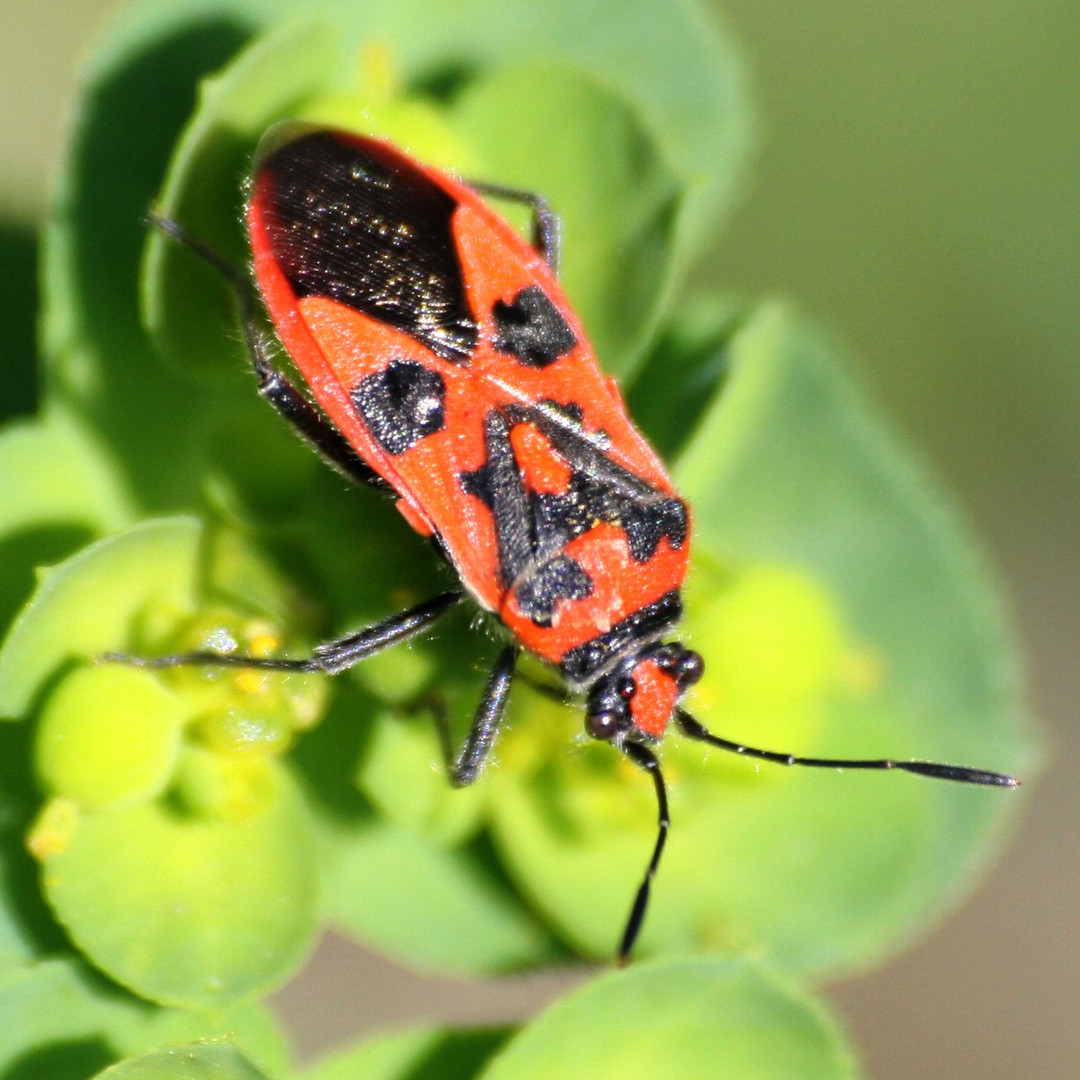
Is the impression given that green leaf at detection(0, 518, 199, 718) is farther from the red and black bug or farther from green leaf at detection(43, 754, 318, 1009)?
the red and black bug

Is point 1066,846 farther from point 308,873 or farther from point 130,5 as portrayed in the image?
point 130,5

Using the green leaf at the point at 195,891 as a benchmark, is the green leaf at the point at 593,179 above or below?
above

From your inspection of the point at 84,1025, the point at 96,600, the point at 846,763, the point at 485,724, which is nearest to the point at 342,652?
the point at 485,724

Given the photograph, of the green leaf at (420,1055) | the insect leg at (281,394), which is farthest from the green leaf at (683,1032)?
the insect leg at (281,394)

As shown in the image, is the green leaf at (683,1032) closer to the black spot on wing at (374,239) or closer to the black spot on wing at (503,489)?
the black spot on wing at (503,489)

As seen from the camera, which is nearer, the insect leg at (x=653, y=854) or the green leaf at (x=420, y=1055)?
the green leaf at (x=420, y=1055)

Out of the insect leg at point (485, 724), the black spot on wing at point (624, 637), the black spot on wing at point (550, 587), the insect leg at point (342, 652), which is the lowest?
the black spot on wing at point (624, 637)

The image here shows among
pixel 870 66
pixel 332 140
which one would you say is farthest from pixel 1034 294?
pixel 332 140
